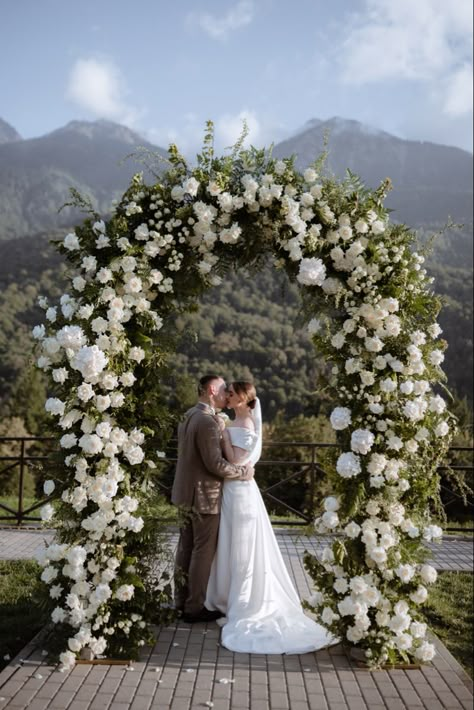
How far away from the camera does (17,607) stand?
19.3ft

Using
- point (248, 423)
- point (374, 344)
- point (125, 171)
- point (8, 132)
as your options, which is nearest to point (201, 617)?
point (248, 423)

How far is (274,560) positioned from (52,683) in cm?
205

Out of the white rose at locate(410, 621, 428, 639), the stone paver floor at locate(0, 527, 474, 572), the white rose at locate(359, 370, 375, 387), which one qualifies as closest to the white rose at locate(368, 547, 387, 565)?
the white rose at locate(410, 621, 428, 639)

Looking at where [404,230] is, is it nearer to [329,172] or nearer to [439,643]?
[329,172]

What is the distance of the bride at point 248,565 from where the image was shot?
5.23 meters

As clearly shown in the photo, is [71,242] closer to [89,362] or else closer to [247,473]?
[89,362]

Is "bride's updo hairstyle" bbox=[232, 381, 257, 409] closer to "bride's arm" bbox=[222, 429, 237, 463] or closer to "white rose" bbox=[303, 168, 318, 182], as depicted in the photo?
"bride's arm" bbox=[222, 429, 237, 463]

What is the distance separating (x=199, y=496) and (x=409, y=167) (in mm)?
74013

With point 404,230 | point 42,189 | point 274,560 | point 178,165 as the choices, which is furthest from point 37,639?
point 42,189

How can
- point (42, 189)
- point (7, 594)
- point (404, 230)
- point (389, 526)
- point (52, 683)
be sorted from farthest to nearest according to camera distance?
point (42, 189) < point (7, 594) < point (404, 230) < point (389, 526) < point (52, 683)

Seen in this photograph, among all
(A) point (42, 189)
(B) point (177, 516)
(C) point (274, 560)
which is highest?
(A) point (42, 189)

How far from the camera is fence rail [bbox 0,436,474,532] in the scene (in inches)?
364

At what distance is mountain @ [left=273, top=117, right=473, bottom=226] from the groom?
5150 cm

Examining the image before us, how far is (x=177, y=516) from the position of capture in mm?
5031
